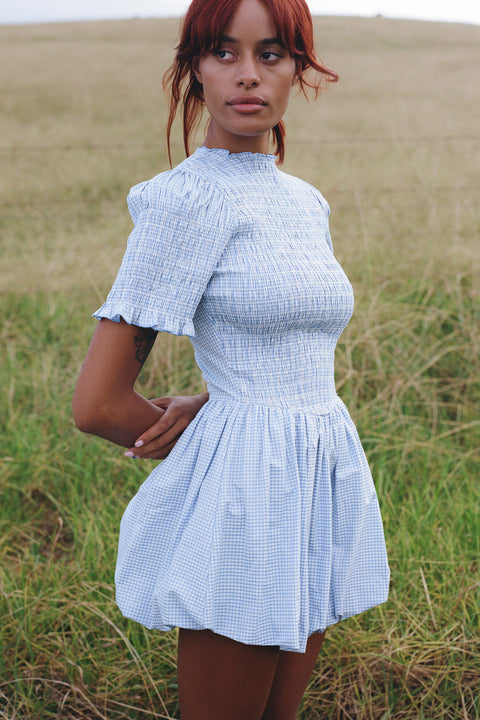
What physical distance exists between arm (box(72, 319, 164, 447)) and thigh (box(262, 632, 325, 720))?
24.3 inches

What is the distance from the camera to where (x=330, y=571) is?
1.32 meters

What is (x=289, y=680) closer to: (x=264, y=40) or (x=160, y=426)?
(x=160, y=426)

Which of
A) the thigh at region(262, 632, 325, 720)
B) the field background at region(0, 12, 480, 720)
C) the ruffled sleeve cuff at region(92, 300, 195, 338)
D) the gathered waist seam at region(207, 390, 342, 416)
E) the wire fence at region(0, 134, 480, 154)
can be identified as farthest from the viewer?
the wire fence at region(0, 134, 480, 154)

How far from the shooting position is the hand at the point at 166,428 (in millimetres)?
1323

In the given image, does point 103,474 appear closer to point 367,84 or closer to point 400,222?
point 400,222

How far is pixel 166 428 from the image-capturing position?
4.40 ft

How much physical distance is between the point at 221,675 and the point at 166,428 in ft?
1.50

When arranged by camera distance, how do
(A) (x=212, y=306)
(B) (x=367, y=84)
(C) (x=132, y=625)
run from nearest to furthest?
(A) (x=212, y=306) → (C) (x=132, y=625) → (B) (x=367, y=84)

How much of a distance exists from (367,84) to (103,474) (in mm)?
9294

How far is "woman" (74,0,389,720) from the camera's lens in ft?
4.01

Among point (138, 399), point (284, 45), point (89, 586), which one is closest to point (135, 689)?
point (89, 586)

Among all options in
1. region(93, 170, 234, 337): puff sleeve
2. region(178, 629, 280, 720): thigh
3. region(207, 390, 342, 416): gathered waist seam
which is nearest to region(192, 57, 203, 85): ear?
region(93, 170, 234, 337): puff sleeve

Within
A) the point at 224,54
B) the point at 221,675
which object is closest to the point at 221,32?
the point at 224,54

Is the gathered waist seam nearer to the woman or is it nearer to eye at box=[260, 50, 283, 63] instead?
the woman
